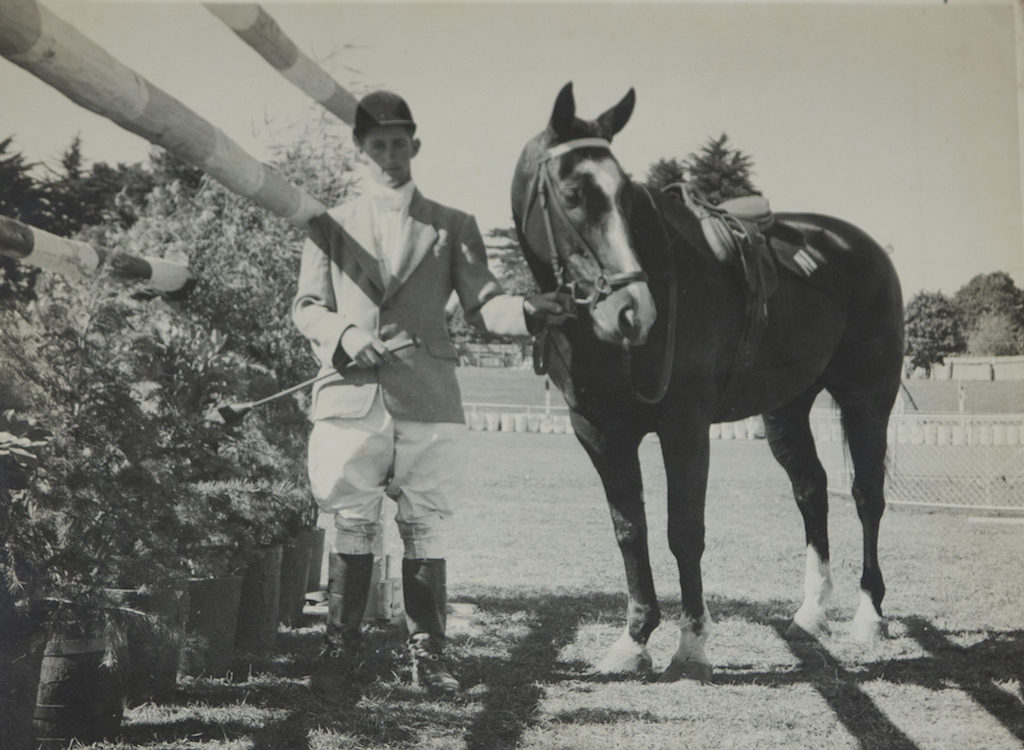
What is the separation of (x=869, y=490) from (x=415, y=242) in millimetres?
2342

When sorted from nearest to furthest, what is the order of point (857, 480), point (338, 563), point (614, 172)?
point (614, 172)
point (338, 563)
point (857, 480)

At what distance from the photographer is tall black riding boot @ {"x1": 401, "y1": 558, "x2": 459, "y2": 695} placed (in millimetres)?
2713

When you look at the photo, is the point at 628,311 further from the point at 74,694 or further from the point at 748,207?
the point at 74,694

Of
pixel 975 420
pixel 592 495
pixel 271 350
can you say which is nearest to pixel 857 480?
pixel 975 420

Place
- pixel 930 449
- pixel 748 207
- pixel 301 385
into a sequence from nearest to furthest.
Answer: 1. pixel 301 385
2. pixel 748 207
3. pixel 930 449

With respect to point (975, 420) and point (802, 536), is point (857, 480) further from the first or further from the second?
point (802, 536)

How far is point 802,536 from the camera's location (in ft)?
15.7

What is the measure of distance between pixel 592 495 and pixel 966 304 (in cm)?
278

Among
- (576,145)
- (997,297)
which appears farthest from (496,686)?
(997,297)

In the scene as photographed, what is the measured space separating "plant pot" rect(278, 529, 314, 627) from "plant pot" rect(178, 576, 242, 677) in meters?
0.56

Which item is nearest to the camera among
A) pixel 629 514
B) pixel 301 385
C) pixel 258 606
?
pixel 301 385

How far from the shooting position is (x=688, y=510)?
3.03 m

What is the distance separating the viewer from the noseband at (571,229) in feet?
8.13

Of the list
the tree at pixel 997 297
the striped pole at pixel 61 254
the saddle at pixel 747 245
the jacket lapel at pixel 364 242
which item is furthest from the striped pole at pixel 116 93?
the tree at pixel 997 297
